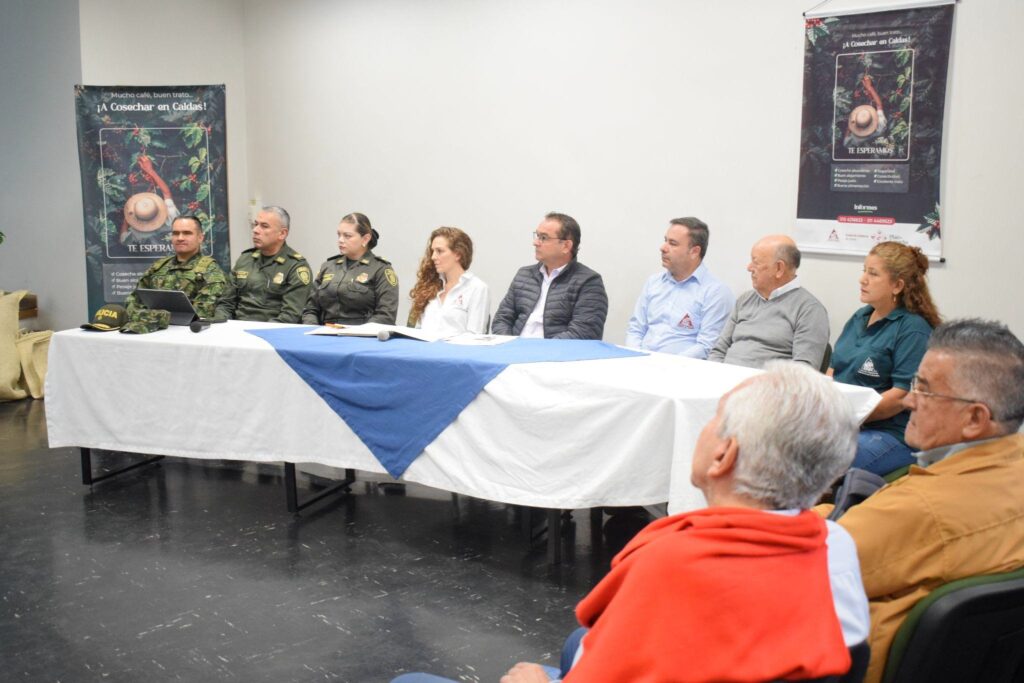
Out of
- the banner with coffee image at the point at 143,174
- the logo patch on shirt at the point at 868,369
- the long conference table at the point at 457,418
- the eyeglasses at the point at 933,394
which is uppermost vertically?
the banner with coffee image at the point at 143,174

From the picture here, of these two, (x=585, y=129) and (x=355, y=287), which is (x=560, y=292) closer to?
(x=355, y=287)

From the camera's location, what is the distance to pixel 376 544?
3557 millimetres

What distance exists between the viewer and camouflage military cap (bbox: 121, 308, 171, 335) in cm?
412

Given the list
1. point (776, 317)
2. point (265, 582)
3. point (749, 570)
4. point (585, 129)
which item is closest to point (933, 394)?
point (749, 570)

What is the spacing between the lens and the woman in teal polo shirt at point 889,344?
3182mm

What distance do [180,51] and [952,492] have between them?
629 centimetres

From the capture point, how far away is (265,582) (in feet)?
10.5

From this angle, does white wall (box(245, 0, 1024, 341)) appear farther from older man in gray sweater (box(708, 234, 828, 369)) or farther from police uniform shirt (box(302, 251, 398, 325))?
police uniform shirt (box(302, 251, 398, 325))

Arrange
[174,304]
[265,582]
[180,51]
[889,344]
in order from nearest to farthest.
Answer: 1. [265,582]
2. [889,344]
3. [174,304]
4. [180,51]

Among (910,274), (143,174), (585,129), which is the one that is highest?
(585,129)

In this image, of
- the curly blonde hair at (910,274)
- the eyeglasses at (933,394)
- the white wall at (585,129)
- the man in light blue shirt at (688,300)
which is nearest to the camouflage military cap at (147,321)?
the white wall at (585,129)

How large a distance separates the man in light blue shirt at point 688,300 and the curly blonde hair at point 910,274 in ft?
3.38

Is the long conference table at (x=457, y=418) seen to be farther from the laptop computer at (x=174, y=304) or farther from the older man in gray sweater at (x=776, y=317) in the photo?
the older man in gray sweater at (x=776, y=317)

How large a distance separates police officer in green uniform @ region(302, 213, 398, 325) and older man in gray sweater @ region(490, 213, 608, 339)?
682 millimetres
